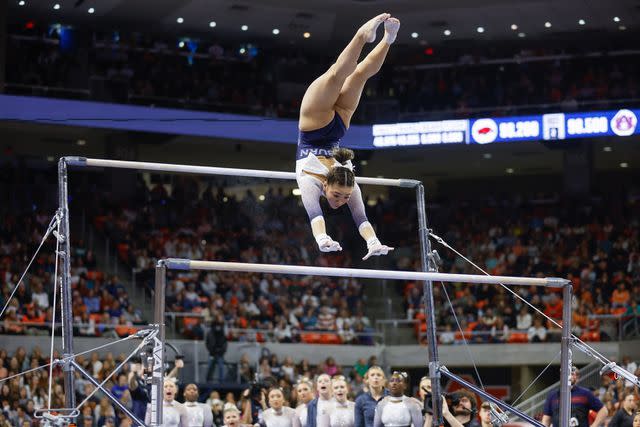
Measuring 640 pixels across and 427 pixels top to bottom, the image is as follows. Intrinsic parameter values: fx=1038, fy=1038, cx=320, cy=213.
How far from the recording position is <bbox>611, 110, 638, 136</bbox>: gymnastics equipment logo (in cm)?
2234

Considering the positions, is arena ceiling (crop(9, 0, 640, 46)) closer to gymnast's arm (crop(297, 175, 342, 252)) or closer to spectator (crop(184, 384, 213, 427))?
spectator (crop(184, 384, 213, 427))

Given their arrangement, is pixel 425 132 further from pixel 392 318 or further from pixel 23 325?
pixel 23 325

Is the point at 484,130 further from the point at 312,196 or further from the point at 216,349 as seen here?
the point at 312,196

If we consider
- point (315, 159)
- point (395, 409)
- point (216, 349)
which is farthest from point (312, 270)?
point (216, 349)

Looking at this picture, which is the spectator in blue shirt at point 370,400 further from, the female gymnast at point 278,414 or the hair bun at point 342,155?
the hair bun at point 342,155

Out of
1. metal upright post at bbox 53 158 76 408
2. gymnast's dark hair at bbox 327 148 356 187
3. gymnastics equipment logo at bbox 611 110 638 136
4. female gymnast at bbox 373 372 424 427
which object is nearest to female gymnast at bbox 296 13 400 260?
gymnast's dark hair at bbox 327 148 356 187

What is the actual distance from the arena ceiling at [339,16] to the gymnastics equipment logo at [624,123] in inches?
155

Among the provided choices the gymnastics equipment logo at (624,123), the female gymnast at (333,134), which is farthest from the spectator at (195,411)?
the gymnastics equipment logo at (624,123)

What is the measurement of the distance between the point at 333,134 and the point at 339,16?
1844 centimetres

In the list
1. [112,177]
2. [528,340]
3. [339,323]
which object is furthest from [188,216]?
[528,340]

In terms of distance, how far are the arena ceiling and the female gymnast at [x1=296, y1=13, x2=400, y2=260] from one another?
1714 centimetres

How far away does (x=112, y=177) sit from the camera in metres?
25.4

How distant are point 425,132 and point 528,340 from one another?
18.3 ft

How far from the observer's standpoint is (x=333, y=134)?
27.9 feet
